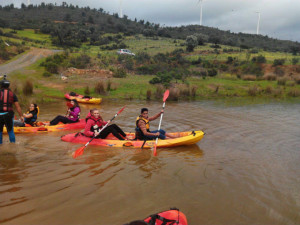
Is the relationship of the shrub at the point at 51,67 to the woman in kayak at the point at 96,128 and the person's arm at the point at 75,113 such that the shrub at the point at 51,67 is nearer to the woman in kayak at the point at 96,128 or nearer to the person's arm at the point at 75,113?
the person's arm at the point at 75,113

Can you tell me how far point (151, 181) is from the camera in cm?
490

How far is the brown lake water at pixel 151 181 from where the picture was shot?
378 centimetres

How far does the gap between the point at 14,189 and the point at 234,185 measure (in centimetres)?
406

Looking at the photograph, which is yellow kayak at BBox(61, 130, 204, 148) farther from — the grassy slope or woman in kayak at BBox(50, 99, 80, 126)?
the grassy slope

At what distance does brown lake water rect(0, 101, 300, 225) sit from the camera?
3777 millimetres

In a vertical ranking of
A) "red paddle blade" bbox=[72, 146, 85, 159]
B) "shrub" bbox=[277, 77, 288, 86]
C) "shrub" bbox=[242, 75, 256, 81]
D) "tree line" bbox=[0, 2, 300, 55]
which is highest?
"tree line" bbox=[0, 2, 300, 55]

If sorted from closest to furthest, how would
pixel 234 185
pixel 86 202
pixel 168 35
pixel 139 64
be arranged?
pixel 86 202, pixel 234 185, pixel 139 64, pixel 168 35

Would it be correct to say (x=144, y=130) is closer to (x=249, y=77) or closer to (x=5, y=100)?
(x=5, y=100)

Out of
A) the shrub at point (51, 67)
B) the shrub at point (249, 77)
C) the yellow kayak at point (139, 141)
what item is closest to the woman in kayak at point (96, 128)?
the yellow kayak at point (139, 141)

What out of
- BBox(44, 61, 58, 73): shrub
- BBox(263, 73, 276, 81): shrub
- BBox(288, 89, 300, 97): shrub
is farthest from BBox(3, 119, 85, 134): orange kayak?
BBox(263, 73, 276, 81): shrub

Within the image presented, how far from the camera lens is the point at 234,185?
4879 millimetres

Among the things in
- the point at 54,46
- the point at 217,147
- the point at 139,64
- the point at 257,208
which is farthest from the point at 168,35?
the point at 257,208

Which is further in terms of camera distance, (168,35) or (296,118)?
(168,35)

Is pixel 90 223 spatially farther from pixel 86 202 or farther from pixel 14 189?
pixel 14 189
